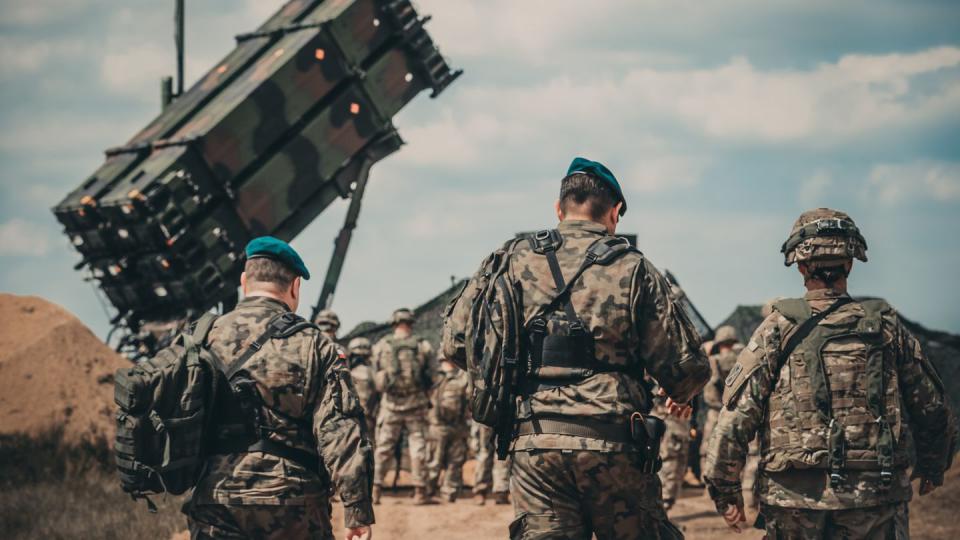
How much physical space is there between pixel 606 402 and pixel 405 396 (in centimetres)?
806

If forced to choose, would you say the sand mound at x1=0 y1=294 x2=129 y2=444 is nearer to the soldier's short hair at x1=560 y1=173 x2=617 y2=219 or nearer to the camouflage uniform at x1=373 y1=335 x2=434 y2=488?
the camouflage uniform at x1=373 y1=335 x2=434 y2=488

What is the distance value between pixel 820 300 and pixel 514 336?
1.38 meters

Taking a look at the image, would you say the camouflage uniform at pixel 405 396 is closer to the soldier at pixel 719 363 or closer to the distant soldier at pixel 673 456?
the distant soldier at pixel 673 456

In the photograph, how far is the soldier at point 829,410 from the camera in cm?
435

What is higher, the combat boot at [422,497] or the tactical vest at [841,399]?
the tactical vest at [841,399]

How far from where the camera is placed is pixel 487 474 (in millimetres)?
11719

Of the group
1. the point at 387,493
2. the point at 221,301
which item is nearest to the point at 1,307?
the point at 221,301

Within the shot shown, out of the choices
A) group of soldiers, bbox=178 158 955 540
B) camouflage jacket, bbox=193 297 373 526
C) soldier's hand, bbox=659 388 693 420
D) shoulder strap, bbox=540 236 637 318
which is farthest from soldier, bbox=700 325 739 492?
camouflage jacket, bbox=193 297 373 526

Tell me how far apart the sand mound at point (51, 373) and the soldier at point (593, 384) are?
33.1 ft

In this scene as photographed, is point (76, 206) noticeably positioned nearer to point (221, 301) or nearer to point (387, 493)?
point (221, 301)

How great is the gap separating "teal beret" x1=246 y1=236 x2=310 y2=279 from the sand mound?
9.31m

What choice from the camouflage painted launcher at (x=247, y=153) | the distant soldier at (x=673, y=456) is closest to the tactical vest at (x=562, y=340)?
the distant soldier at (x=673, y=456)

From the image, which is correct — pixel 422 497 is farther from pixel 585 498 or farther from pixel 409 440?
pixel 585 498

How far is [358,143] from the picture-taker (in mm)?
16094
